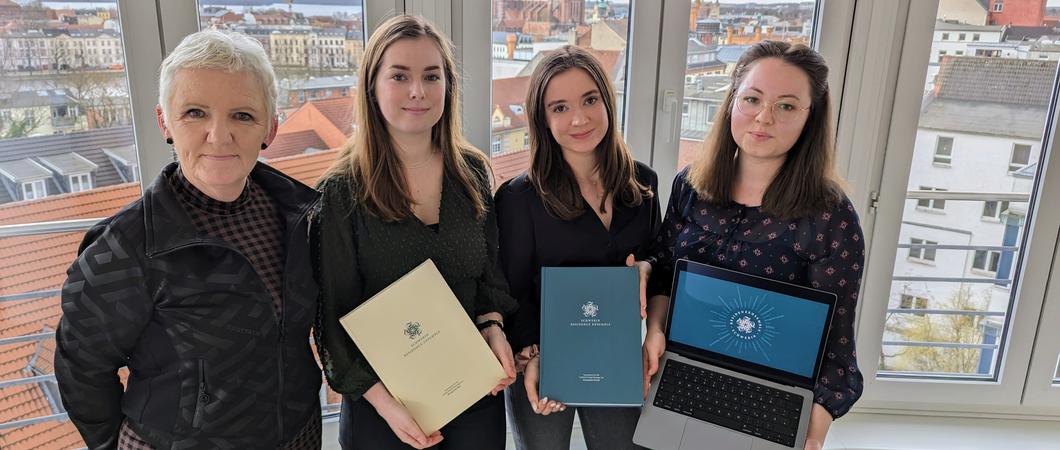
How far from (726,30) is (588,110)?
2.52ft

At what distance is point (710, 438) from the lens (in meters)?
1.27

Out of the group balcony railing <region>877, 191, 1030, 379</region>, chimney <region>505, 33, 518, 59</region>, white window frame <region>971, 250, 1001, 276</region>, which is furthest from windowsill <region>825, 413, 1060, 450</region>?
Answer: chimney <region>505, 33, 518, 59</region>

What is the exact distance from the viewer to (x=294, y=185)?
1.24 m

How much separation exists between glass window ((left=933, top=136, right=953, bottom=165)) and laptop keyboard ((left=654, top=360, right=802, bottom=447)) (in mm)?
1208

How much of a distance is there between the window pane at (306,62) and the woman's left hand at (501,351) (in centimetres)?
81

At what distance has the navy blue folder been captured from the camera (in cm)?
134

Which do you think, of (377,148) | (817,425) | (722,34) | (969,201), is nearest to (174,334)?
(377,148)

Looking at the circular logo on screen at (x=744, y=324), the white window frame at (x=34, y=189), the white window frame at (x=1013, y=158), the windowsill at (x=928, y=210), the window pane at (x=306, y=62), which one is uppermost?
the window pane at (x=306, y=62)

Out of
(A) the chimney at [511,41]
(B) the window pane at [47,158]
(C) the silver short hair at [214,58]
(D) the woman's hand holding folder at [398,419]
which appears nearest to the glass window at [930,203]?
(A) the chimney at [511,41]

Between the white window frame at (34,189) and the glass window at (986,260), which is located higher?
the white window frame at (34,189)

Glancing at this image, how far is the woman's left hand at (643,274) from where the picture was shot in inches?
54.3

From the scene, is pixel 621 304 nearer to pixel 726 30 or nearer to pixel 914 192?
pixel 726 30

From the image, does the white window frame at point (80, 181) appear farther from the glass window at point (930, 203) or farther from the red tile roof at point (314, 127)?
the glass window at point (930, 203)

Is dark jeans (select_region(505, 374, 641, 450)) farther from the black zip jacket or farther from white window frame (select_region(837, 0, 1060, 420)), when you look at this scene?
white window frame (select_region(837, 0, 1060, 420))
